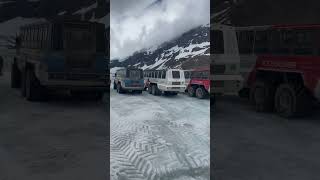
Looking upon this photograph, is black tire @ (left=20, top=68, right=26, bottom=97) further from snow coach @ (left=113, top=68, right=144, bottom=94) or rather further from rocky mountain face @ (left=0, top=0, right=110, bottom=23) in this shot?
Result: snow coach @ (left=113, top=68, right=144, bottom=94)

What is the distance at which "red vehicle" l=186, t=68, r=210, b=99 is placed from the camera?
7.36ft

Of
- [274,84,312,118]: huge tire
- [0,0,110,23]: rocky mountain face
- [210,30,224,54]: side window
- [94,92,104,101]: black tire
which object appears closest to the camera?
[210,30,224,54]: side window

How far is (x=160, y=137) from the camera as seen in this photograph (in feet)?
7.57

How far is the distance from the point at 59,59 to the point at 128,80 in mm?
803

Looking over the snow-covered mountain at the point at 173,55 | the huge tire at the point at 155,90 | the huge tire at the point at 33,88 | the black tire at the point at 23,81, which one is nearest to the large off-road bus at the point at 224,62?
the snow-covered mountain at the point at 173,55

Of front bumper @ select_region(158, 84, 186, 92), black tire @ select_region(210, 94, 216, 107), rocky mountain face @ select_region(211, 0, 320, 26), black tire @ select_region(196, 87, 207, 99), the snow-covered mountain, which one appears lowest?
black tire @ select_region(210, 94, 216, 107)

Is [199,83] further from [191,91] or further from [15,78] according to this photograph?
[15,78]

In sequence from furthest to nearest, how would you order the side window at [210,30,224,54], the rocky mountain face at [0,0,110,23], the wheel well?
the wheel well → the rocky mountain face at [0,0,110,23] → the side window at [210,30,224,54]

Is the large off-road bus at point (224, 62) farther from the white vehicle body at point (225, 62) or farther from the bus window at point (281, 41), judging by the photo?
the bus window at point (281, 41)

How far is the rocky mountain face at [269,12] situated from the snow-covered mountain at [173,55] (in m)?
0.42

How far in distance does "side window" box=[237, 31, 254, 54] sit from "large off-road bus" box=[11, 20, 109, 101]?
1.09 m

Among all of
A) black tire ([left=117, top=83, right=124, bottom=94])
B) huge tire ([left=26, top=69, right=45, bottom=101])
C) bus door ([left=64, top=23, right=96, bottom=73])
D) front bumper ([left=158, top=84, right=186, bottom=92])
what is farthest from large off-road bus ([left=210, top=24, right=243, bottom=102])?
huge tire ([left=26, top=69, right=45, bottom=101])

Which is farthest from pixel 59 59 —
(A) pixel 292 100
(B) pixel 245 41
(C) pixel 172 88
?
(A) pixel 292 100

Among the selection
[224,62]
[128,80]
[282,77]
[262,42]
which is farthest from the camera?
[282,77]
